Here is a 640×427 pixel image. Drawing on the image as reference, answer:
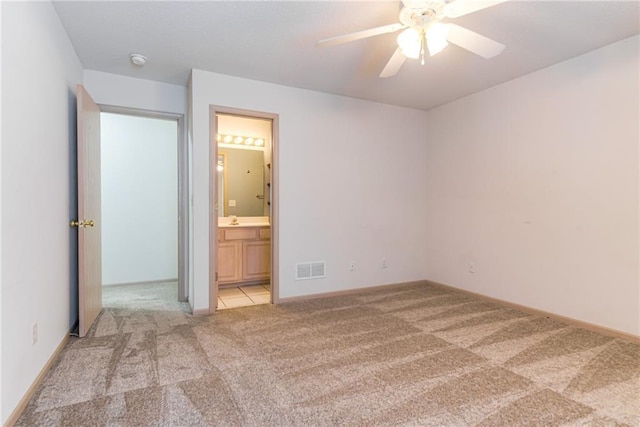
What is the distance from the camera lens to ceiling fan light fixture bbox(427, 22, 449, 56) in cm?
194

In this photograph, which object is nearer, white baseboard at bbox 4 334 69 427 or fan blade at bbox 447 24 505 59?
white baseboard at bbox 4 334 69 427

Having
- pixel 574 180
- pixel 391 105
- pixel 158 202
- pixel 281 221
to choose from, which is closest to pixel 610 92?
pixel 574 180

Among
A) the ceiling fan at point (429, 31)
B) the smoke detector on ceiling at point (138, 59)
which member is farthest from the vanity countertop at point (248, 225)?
the ceiling fan at point (429, 31)

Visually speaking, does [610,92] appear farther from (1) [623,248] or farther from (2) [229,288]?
(2) [229,288]

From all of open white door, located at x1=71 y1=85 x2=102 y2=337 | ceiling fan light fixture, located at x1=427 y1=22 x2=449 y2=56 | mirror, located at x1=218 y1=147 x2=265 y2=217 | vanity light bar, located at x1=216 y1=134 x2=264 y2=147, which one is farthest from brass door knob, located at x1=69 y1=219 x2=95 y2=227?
ceiling fan light fixture, located at x1=427 y1=22 x2=449 y2=56

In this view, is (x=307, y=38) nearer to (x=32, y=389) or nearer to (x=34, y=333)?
A: (x=34, y=333)

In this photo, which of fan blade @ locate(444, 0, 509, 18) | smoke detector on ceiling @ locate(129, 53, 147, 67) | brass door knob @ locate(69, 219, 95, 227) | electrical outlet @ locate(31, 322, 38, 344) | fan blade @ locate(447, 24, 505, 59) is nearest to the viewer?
fan blade @ locate(444, 0, 509, 18)

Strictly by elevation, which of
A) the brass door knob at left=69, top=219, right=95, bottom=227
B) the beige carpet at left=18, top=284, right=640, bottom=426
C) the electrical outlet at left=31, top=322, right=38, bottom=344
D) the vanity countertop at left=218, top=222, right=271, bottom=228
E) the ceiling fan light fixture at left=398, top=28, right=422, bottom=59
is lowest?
the beige carpet at left=18, top=284, right=640, bottom=426

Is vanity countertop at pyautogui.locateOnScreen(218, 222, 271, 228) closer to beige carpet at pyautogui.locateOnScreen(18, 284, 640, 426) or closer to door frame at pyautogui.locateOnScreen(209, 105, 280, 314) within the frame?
door frame at pyautogui.locateOnScreen(209, 105, 280, 314)

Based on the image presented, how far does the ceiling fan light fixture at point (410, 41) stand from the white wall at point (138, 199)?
3222mm

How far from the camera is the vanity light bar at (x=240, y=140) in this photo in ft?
15.7

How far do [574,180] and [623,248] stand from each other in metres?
0.66

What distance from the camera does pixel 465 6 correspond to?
172cm

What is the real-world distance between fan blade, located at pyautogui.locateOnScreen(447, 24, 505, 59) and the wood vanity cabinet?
3.13 m
